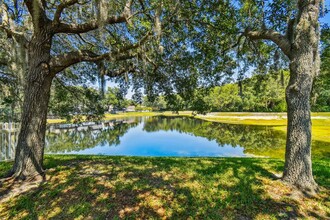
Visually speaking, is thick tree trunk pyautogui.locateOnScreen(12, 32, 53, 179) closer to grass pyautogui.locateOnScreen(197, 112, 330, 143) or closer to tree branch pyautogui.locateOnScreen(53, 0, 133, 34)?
tree branch pyautogui.locateOnScreen(53, 0, 133, 34)

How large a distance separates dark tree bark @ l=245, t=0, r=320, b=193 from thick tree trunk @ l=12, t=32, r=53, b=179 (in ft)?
14.5

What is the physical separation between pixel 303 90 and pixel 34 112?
4676 mm

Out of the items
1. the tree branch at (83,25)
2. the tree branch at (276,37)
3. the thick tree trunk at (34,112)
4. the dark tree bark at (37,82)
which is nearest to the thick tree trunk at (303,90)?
the tree branch at (276,37)

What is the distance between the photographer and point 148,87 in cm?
534

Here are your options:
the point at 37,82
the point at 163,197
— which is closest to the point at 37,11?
the point at 37,82

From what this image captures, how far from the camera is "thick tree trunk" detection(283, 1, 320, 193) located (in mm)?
2900

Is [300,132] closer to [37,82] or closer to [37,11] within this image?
[37,82]

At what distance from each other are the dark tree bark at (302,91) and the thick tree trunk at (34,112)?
14.5ft

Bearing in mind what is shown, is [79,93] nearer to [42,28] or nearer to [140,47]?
[42,28]

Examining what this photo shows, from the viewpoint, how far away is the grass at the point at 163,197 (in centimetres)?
237

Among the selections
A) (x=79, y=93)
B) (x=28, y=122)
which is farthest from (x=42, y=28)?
(x=79, y=93)

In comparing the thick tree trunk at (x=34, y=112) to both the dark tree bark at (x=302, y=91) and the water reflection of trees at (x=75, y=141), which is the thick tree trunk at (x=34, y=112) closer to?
the dark tree bark at (x=302, y=91)

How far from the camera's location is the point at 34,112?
333 centimetres

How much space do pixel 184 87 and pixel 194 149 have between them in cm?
728
